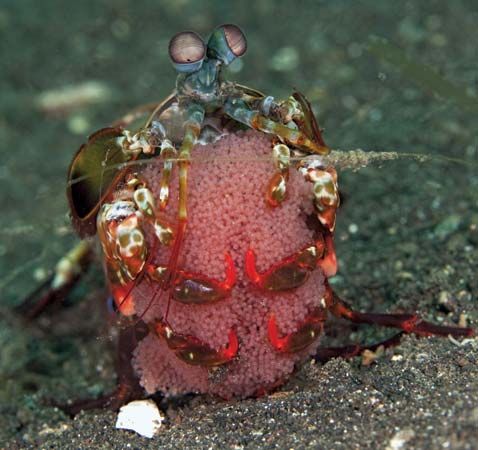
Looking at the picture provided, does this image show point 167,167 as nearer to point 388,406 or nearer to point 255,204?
point 255,204

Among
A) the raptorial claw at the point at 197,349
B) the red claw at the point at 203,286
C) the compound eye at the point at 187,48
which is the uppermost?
the compound eye at the point at 187,48

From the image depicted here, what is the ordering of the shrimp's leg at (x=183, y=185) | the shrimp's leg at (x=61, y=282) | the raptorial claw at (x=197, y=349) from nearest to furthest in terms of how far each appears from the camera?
1. the shrimp's leg at (x=183, y=185)
2. the raptorial claw at (x=197, y=349)
3. the shrimp's leg at (x=61, y=282)

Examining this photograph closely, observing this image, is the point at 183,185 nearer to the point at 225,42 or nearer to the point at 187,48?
the point at 187,48

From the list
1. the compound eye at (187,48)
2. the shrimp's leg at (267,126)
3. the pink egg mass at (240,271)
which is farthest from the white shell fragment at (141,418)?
the compound eye at (187,48)

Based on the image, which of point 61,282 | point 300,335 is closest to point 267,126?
point 300,335

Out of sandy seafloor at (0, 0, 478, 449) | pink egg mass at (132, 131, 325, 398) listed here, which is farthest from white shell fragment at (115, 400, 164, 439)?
pink egg mass at (132, 131, 325, 398)

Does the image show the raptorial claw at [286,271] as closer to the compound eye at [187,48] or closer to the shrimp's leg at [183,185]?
the shrimp's leg at [183,185]

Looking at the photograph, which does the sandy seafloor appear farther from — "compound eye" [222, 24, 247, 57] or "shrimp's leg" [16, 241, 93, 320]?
"compound eye" [222, 24, 247, 57]

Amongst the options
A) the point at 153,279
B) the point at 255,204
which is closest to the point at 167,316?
the point at 153,279
